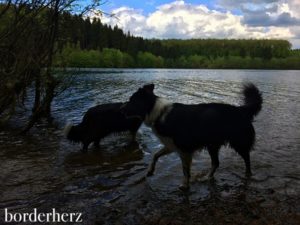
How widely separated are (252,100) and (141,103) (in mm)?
2569

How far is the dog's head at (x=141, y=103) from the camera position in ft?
27.2

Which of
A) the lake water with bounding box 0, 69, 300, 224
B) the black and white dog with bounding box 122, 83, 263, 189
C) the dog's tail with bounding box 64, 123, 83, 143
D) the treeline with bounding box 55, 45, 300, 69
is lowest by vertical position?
the lake water with bounding box 0, 69, 300, 224

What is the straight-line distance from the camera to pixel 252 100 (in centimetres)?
871

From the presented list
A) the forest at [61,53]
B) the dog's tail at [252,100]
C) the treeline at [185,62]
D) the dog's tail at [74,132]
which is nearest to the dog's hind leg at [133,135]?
the dog's tail at [74,132]

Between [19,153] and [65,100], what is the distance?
14.1 metres

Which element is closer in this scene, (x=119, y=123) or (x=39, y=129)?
(x=119, y=123)

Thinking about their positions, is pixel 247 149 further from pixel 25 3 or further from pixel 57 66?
pixel 57 66

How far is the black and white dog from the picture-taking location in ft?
26.3

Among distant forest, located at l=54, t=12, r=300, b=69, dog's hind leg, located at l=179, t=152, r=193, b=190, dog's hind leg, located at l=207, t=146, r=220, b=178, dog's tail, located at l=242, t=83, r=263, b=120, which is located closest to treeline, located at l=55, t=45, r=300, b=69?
distant forest, located at l=54, t=12, r=300, b=69

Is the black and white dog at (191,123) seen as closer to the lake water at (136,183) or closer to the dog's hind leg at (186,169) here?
the dog's hind leg at (186,169)

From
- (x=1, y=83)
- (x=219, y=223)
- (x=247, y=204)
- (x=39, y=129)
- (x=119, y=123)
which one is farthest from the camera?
(x=39, y=129)

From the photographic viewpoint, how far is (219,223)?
20.2 feet

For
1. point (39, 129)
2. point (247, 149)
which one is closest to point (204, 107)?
point (247, 149)

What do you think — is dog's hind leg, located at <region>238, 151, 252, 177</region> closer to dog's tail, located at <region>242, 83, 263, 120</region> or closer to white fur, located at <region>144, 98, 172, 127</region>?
→ dog's tail, located at <region>242, 83, 263, 120</region>
